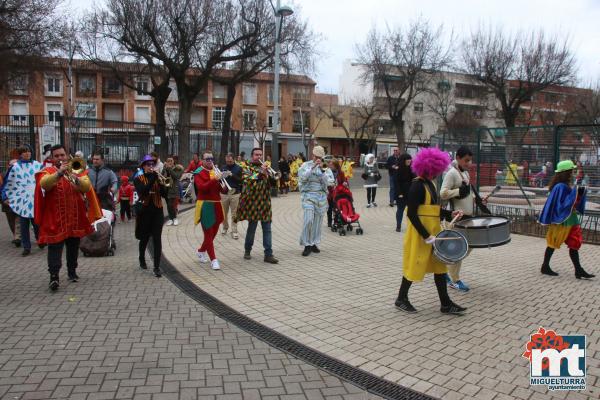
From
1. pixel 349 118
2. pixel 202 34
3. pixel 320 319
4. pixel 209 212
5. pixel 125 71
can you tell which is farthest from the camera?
pixel 349 118

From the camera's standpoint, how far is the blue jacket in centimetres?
695

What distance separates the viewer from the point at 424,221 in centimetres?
522

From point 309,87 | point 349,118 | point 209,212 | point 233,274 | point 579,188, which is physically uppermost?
point 309,87

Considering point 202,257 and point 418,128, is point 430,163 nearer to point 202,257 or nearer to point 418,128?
point 202,257

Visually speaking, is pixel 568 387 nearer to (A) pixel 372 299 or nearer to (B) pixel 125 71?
(A) pixel 372 299

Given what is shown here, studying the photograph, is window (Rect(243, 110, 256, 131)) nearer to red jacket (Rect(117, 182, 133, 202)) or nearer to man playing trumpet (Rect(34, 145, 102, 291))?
red jacket (Rect(117, 182, 133, 202))

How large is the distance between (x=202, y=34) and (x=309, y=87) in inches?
1647

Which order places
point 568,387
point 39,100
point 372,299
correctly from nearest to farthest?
point 568,387 → point 372,299 → point 39,100

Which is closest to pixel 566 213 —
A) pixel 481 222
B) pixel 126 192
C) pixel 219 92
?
pixel 481 222

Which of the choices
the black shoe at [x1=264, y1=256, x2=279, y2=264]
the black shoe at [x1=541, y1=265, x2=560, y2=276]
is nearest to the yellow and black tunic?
the black shoe at [x1=541, y1=265, x2=560, y2=276]

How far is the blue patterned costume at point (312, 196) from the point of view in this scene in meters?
8.42

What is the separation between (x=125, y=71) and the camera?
29953mm

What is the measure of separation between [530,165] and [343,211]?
4992 millimetres

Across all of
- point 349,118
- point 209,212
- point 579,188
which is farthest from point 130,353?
point 349,118
